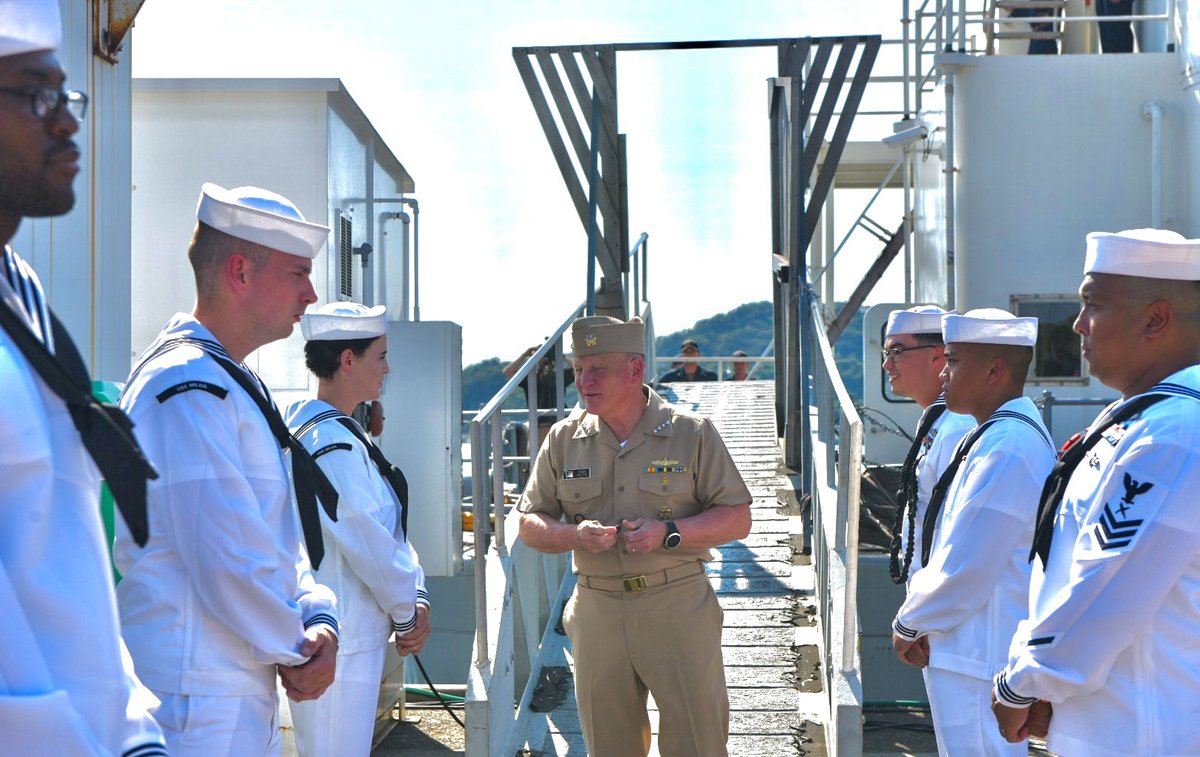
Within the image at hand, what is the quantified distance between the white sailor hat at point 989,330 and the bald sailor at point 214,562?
2306 mm

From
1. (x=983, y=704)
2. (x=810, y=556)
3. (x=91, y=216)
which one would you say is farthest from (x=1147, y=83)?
(x=91, y=216)

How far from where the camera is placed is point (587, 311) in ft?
30.0

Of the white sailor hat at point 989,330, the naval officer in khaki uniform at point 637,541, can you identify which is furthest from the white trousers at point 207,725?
the white sailor hat at point 989,330

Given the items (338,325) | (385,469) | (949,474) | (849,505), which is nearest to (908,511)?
(849,505)

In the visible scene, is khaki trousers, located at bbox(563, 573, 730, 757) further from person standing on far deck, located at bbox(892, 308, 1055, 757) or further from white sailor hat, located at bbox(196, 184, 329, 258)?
white sailor hat, located at bbox(196, 184, 329, 258)

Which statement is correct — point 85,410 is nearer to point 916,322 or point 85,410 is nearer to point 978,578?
point 978,578

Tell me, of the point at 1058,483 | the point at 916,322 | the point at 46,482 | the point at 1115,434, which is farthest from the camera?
the point at 916,322

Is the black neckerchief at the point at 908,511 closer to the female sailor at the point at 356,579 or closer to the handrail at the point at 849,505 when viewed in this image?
the handrail at the point at 849,505

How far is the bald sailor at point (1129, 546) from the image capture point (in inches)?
104

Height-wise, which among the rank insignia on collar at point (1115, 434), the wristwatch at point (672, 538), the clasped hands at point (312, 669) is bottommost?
the clasped hands at point (312, 669)

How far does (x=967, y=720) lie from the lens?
387cm

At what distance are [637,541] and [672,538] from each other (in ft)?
0.45

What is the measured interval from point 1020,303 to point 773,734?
589 cm

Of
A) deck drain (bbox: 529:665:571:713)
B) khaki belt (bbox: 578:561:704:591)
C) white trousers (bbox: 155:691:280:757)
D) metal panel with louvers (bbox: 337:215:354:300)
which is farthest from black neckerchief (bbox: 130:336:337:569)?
metal panel with louvers (bbox: 337:215:354:300)
